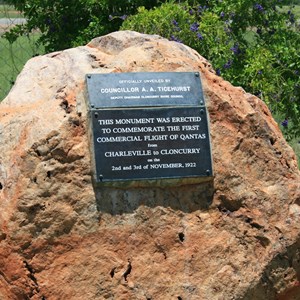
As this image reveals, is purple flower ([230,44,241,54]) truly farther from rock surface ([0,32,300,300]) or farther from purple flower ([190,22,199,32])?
rock surface ([0,32,300,300])

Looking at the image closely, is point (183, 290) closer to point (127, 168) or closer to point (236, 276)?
point (236, 276)

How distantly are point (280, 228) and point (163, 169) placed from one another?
0.75 metres

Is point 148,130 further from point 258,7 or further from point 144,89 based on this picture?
point 258,7

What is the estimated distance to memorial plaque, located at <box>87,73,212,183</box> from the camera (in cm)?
457

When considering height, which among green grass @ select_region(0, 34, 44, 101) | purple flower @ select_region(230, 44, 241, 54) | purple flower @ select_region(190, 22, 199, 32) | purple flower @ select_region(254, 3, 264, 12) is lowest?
purple flower @ select_region(230, 44, 241, 54)

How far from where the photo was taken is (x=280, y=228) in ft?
15.6

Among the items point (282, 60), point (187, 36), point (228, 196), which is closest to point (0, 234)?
point (228, 196)

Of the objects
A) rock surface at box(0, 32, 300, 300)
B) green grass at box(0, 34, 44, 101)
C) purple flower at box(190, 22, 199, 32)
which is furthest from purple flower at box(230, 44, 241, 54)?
green grass at box(0, 34, 44, 101)

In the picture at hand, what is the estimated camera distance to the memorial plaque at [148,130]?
457 cm

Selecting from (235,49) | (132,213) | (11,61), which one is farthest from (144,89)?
(11,61)

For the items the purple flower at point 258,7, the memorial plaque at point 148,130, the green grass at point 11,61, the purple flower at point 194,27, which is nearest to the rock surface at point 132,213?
the memorial plaque at point 148,130

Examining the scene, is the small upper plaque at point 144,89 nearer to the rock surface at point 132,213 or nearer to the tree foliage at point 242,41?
the rock surface at point 132,213

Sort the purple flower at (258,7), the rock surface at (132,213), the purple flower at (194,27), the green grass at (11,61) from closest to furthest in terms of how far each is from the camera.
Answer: the rock surface at (132,213) < the purple flower at (194,27) < the purple flower at (258,7) < the green grass at (11,61)

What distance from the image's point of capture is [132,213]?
4531 millimetres
